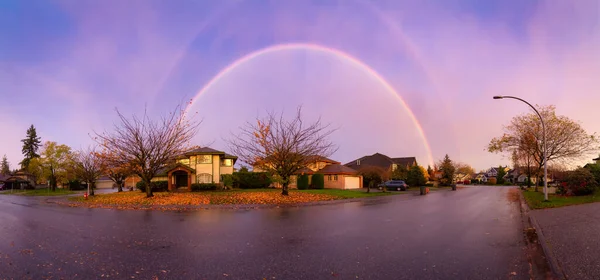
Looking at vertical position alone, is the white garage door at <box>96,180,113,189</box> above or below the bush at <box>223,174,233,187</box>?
below

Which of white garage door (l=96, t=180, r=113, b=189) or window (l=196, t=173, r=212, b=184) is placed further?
white garage door (l=96, t=180, r=113, b=189)

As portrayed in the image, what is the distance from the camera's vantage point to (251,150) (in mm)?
28703

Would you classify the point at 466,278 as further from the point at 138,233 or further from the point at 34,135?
the point at 34,135

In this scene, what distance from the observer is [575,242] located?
7758 mm

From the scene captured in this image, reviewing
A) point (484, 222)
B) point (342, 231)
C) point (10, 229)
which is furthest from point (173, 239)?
point (484, 222)

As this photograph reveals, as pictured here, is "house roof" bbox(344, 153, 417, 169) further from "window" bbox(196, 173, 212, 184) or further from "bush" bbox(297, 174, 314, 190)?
"window" bbox(196, 173, 212, 184)

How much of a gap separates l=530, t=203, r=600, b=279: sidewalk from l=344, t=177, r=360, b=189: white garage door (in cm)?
3426

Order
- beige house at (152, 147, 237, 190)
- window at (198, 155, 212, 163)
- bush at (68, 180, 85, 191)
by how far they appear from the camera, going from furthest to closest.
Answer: bush at (68, 180, 85, 191), window at (198, 155, 212, 163), beige house at (152, 147, 237, 190)

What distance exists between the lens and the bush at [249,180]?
3891 cm

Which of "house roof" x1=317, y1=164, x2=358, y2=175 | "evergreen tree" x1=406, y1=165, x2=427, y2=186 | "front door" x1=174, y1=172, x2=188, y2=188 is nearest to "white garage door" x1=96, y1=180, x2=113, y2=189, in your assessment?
"front door" x1=174, y1=172, x2=188, y2=188

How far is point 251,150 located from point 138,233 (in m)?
18.9

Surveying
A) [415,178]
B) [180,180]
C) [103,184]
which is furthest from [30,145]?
[415,178]

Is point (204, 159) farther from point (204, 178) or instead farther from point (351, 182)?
point (351, 182)

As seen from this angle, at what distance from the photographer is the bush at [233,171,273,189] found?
38.9 m
